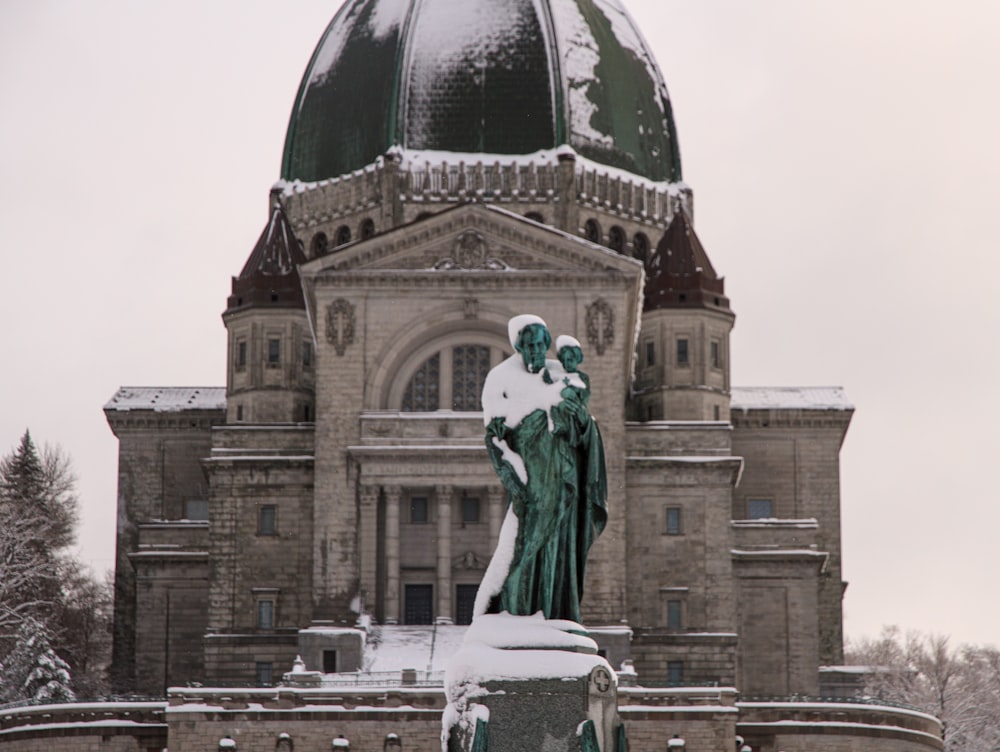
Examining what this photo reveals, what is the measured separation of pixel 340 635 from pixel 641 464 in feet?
37.1

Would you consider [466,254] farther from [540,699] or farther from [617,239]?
[540,699]

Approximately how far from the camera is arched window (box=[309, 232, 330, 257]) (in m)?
88.1

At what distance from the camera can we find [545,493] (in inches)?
821

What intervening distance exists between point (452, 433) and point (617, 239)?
56.1 ft

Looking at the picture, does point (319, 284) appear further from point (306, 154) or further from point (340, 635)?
point (306, 154)

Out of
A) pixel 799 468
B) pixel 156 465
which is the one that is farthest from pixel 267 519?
pixel 799 468

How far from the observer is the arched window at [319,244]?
88125 mm

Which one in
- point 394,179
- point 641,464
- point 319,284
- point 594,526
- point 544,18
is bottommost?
point 594,526

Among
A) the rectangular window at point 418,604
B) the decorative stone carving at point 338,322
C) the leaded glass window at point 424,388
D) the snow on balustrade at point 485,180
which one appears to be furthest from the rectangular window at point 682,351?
the rectangular window at point 418,604

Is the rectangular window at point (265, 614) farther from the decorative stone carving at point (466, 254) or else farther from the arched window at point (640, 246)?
the arched window at point (640, 246)

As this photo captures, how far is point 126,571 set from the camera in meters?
85.5

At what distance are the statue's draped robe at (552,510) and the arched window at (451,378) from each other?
52.4 meters

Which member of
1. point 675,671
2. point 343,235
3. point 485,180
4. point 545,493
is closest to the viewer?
point 545,493

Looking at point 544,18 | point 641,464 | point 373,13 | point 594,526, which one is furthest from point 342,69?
point 594,526
